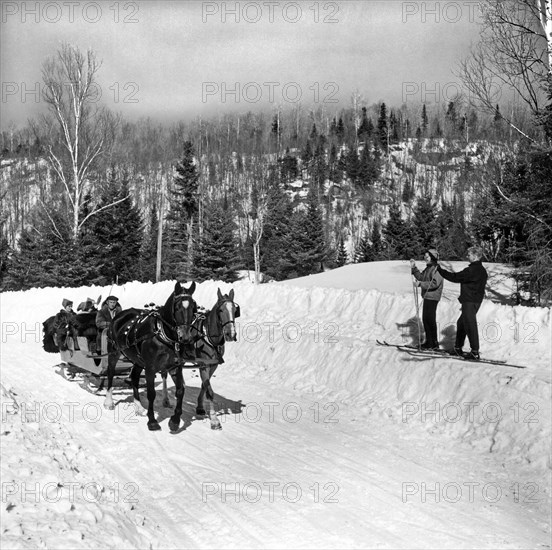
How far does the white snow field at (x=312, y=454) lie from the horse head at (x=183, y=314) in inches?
59.9

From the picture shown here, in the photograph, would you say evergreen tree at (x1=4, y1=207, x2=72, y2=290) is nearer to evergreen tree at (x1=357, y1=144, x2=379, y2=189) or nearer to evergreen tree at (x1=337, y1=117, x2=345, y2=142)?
evergreen tree at (x1=357, y1=144, x2=379, y2=189)

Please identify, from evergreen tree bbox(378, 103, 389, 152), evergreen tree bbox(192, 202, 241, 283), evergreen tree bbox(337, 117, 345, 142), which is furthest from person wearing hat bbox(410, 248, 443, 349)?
evergreen tree bbox(337, 117, 345, 142)

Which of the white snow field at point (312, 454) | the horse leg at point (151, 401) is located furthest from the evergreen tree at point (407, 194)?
the horse leg at point (151, 401)

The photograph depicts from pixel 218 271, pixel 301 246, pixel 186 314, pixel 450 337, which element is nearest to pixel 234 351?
pixel 450 337

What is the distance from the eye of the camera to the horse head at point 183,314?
8.32 meters

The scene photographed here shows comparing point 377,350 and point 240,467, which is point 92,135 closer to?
point 377,350

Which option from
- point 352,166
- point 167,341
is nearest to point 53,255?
point 167,341

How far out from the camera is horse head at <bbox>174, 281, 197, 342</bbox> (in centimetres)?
832

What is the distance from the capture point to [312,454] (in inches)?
292

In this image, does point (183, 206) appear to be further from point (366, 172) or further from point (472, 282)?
point (366, 172)

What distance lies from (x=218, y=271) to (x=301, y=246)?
369 inches

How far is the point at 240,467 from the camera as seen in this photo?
271 inches

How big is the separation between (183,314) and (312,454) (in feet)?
9.32

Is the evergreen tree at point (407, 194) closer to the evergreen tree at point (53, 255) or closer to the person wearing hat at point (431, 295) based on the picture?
the evergreen tree at point (53, 255)
